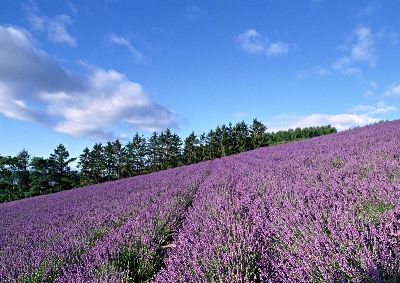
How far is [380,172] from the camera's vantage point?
3.92 metres

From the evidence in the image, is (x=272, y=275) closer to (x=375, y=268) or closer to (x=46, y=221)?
(x=375, y=268)

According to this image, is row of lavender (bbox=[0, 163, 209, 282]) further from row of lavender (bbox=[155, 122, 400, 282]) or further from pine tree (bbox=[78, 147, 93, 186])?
pine tree (bbox=[78, 147, 93, 186])

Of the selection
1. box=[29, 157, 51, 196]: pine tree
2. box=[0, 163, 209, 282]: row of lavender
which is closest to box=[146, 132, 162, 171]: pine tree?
box=[29, 157, 51, 196]: pine tree

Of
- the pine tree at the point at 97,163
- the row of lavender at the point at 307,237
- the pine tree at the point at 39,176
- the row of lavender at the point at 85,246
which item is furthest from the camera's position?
the pine tree at the point at 97,163

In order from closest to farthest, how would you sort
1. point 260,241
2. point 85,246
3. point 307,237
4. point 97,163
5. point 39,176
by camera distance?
point 307,237 → point 260,241 → point 85,246 → point 39,176 → point 97,163

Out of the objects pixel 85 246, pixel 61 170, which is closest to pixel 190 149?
pixel 61 170

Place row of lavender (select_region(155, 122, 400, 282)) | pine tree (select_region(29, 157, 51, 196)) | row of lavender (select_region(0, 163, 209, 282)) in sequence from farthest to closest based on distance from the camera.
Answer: pine tree (select_region(29, 157, 51, 196)) → row of lavender (select_region(0, 163, 209, 282)) → row of lavender (select_region(155, 122, 400, 282))

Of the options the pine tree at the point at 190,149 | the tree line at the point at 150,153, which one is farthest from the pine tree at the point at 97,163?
the pine tree at the point at 190,149

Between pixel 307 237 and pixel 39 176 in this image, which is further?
pixel 39 176

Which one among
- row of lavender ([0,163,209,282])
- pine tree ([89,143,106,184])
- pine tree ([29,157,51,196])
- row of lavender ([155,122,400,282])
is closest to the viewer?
row of lavender ([155,122,400,282])

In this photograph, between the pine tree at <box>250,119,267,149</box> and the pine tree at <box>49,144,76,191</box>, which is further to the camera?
the pine tree at <box>250,119,267,149</box>

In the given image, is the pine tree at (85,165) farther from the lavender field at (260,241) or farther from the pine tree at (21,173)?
the lavender field at (260,241)

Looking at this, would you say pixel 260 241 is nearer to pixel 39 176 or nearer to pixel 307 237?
pixel 307 237

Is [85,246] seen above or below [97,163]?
below
